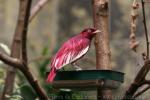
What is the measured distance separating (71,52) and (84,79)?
138 millimetres

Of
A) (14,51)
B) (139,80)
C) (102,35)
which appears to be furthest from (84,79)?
(14,51)

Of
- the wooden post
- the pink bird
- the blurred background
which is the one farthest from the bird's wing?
the blurred background

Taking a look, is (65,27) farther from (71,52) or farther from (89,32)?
(71,52)

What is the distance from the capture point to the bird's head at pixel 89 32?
7.53 feet

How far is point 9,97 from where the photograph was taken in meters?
3.10

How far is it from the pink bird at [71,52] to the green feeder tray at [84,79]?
33mm

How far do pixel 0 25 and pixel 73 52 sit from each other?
349 cm

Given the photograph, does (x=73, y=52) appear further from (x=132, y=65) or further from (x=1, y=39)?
(x=1, y=39)

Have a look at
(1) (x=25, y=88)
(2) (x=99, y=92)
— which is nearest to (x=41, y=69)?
(1) (x=25, y=88)

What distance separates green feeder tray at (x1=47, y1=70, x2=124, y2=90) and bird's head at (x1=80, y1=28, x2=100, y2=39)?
0.21 meters

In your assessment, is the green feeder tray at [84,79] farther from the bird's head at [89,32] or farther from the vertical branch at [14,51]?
the vertical branch at [14,51]

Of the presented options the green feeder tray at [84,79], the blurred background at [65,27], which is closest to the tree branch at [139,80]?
the green feeder tray at [84,79]

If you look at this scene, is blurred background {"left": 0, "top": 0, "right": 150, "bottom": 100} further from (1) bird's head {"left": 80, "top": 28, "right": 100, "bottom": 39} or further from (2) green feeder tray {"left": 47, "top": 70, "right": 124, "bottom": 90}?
(2) green feeder tray {"left": 47, "top": 70, "right": 124, "bottom": 90}

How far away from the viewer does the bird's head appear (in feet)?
7.53
